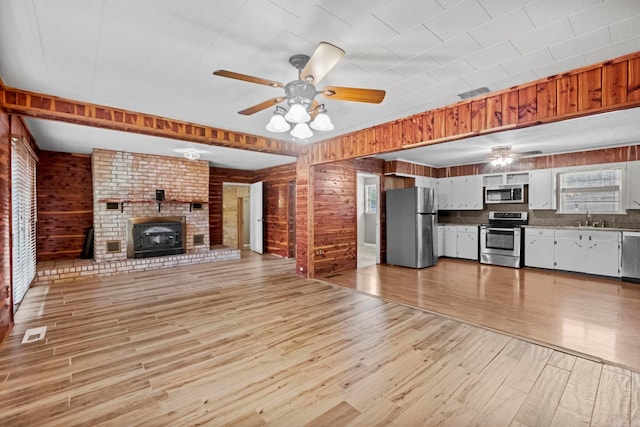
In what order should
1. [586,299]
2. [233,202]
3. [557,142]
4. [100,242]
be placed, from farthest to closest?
[233,202], [100,242], [557,142], [586,299]

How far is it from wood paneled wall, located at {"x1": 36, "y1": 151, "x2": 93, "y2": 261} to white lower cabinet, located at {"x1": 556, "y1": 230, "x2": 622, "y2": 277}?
32.5 feet

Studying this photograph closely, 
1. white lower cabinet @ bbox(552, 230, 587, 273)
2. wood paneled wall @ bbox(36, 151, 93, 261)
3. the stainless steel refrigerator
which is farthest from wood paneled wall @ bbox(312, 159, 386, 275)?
wood paneled wall @ bbox(36, 151, 93, 261)

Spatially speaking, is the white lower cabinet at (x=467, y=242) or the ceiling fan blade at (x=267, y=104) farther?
the white lower cabinet at (x=467, y=242)

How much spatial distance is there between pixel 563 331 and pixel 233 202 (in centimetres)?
865

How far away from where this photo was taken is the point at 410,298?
13.5ft

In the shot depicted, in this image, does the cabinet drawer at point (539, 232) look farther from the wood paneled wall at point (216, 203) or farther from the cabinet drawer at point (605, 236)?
the wood paneled wall at point (216, 203)

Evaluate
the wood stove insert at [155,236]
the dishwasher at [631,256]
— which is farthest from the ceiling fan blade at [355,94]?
the dishwasher at [631,256]

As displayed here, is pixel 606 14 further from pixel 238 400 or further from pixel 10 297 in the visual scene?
pixel 10 297

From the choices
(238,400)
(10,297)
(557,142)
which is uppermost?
(557,142)

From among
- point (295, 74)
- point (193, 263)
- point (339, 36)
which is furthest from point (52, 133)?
point (339, 36)

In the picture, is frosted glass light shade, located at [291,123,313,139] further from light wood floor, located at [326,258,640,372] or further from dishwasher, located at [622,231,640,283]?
dishwasher, located at [622,231,640,283]

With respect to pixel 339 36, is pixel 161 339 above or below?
below

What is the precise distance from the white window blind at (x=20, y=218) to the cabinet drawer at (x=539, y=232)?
850 cm

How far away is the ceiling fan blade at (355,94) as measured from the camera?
213cm
